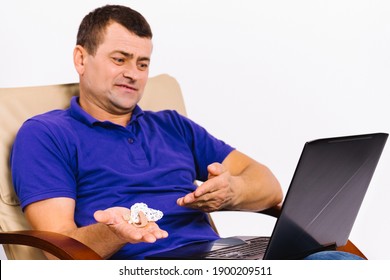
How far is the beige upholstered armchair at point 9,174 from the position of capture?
2281mm

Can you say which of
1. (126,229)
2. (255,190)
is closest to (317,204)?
(126,229)

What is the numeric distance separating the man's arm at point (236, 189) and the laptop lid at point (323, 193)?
352 mm

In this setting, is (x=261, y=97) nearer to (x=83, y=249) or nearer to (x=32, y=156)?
(x=32, y=156)

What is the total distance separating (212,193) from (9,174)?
68 cm

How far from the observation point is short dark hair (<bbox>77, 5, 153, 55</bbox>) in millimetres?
2820

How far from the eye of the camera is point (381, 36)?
405 centimetres

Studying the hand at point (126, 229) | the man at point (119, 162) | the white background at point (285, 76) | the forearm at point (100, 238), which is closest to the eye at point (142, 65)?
the man at point (119, 162)

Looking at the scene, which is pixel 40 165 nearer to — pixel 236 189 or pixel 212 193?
pixel 212 193

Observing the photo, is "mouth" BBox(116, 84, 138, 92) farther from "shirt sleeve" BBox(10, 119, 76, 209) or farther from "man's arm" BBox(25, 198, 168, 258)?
"man's arm" BBox(25, 198, 168, 258)

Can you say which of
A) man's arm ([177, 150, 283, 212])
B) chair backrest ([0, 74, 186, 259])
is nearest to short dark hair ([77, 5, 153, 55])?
chair backrest ([0, 74, 186, 259])

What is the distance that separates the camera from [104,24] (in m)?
2.82

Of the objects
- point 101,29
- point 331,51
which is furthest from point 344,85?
point 101,29

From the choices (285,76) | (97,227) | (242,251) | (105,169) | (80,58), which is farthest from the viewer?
(285,76)

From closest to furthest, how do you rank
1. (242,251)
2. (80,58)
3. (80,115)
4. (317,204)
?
(317,204)
(242,251)
(80,115)
(80,58)
